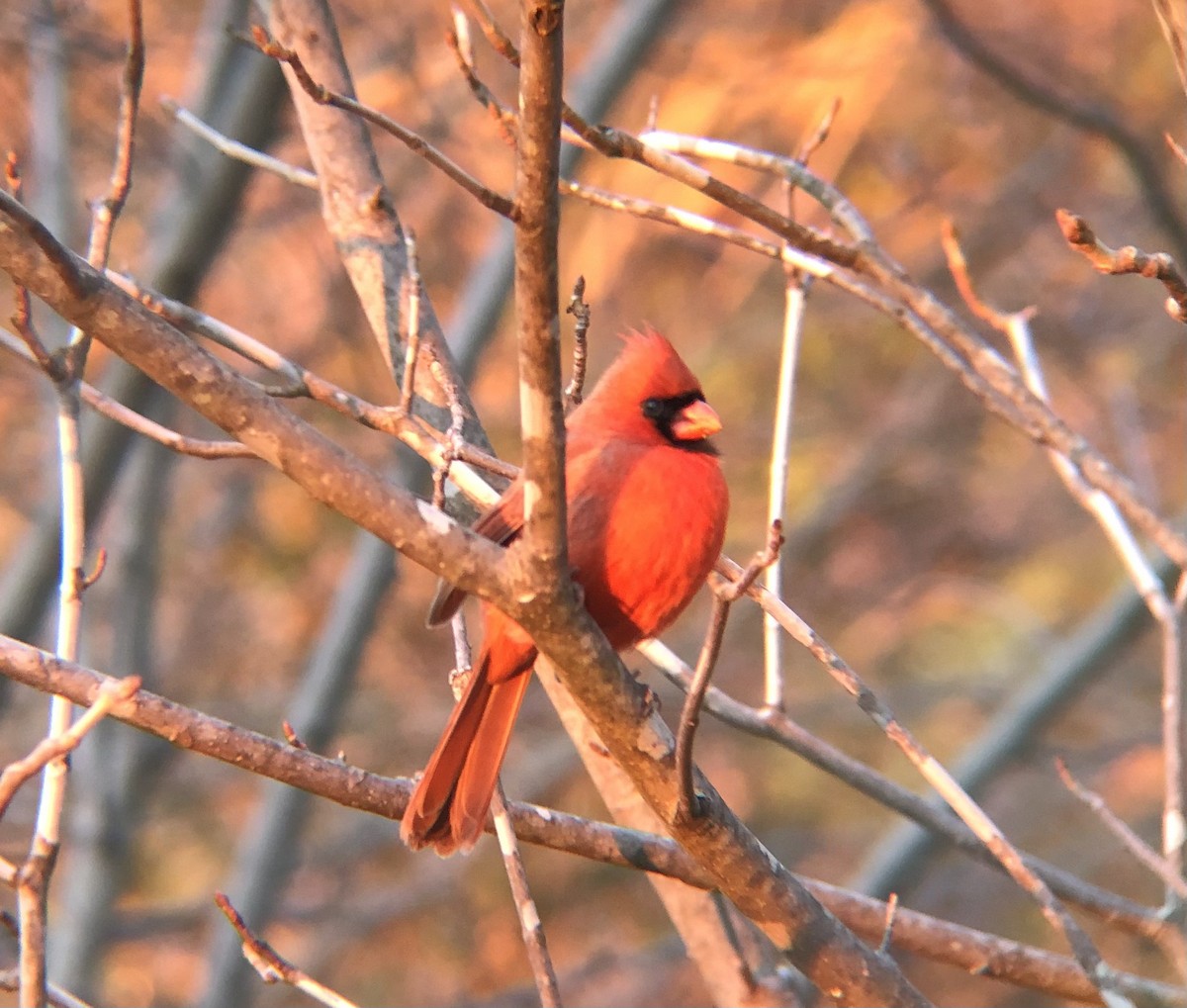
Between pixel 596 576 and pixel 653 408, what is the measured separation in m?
0.56

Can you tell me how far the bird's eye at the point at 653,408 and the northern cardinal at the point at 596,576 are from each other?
19cm

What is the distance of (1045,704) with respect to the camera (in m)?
6.57

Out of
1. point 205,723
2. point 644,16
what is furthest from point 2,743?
point 205,723

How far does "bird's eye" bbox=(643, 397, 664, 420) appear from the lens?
3.24 metres

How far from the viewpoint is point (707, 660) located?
2.06 m

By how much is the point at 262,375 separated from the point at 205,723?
485 centimetres

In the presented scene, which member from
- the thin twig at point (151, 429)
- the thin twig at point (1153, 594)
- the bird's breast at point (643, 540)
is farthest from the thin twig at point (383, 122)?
the thin twig at point (1153, 594)

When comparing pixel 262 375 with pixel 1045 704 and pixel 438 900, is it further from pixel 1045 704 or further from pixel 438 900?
pixel 1045 704

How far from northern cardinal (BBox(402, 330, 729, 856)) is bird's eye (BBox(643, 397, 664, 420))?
0.63ft

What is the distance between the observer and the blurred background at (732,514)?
Result: 681 cm

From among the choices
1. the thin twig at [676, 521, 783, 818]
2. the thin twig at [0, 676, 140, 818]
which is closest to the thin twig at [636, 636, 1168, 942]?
the thin twig at [676, 521, 783, 818]

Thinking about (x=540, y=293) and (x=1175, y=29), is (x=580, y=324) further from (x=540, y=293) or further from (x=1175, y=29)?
(x=1175, y=29)

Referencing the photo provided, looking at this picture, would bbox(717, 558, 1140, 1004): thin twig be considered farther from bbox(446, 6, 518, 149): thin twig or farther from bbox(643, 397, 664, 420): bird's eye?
bbox(446, 6, 518, 149): thin twig

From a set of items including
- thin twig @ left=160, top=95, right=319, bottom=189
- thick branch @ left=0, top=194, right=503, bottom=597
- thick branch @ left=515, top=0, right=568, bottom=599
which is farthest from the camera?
thin twig @ left=160, top=95, right=319, bottom=189
